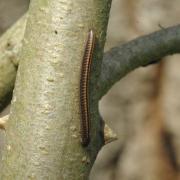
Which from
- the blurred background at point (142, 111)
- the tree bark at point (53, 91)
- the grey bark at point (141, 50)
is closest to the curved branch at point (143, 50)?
the grey bark at point (141, 50)

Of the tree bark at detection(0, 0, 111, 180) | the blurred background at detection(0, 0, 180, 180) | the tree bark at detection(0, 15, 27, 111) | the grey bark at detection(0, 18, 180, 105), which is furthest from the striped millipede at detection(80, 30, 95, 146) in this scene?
the blurred background at detection(0, 0, 180, 180)

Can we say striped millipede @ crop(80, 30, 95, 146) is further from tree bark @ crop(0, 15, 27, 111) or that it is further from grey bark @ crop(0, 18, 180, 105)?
tree bark @ crop(0, 15, 27, 111)

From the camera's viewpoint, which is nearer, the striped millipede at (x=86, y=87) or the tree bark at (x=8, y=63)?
the striped millipede at (x=86, y=87)

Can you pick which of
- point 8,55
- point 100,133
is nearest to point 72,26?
point 100,133

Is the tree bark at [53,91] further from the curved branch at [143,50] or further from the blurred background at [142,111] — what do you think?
the blurred background at [142,111]

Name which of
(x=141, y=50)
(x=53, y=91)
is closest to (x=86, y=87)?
(x=53, y=91)

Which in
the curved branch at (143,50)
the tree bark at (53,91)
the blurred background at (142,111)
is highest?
the tree bark at (53,91)

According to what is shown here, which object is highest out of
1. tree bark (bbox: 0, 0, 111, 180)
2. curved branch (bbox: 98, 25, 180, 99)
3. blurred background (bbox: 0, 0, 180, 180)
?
tree bark (bbox: 0, 0, 111, 180)
